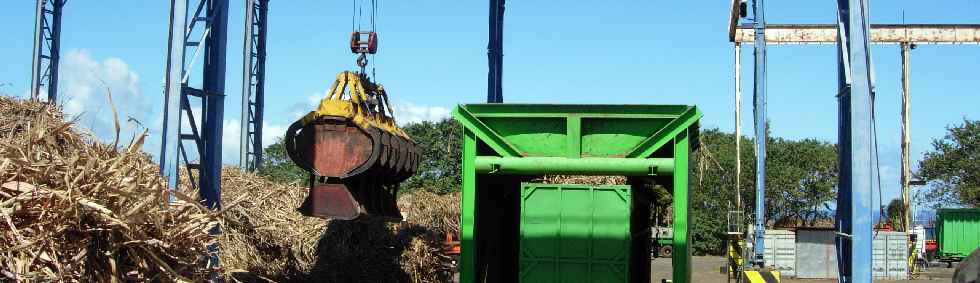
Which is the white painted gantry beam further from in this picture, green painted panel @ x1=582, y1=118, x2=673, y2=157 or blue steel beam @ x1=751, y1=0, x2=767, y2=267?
green painted panel @ x1=582, y1=118, x2=673, y2=157

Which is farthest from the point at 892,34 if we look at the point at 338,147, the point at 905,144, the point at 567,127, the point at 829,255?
the point at 338,147

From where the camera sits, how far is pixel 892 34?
37.2 metres

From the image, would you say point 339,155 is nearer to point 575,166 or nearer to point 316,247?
point 575,166

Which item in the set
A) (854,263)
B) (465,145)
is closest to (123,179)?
(465,145)

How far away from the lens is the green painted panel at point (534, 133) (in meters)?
11.4

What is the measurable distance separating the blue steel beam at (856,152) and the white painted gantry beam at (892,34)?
26.5 m

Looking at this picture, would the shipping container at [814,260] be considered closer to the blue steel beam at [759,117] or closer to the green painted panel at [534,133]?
the blue steel beam at [759,117]

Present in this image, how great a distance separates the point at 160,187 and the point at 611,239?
5.73 metres

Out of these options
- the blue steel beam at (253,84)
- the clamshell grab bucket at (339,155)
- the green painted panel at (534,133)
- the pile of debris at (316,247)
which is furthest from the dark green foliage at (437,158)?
the green painted panel at (534,133)

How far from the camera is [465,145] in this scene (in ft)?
37.2

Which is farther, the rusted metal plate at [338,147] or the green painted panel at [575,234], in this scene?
the rusted metal plate at [338,147]

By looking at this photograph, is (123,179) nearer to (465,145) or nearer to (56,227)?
(56,227)

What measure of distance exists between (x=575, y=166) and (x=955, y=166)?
48.1 m

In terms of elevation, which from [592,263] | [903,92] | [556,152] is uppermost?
[903,92]
